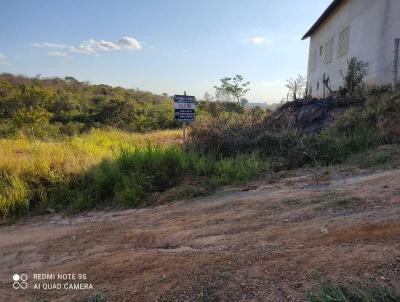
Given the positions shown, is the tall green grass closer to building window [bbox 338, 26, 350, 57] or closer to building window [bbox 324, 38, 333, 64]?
building window [bbox 338, 26, 350, 57]

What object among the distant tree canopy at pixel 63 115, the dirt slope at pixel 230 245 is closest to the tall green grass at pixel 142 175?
the dirt slope at pixel 230 245

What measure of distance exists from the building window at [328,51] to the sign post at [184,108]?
41.7ft

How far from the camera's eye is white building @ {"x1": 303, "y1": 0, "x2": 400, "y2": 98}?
1205cm

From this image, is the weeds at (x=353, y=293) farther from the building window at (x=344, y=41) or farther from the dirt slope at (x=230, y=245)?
the building window at (x=344, y=41)

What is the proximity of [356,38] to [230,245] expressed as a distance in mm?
13609

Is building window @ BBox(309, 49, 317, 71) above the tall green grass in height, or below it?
above

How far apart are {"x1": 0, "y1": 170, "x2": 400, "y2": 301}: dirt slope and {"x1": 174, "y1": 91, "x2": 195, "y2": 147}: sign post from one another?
310cm

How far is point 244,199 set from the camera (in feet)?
17.8

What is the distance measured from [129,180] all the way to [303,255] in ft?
13.5

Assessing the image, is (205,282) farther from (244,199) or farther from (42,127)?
(42,127)

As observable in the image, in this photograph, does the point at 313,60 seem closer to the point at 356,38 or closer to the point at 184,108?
the point at 356,38

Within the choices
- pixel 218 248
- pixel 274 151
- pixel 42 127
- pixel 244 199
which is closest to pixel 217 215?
pixel 244 199

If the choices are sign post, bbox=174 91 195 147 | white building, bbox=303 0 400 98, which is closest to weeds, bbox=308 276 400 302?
sign post, bbox=174 91 195 147

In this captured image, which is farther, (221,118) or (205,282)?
(221,118)
